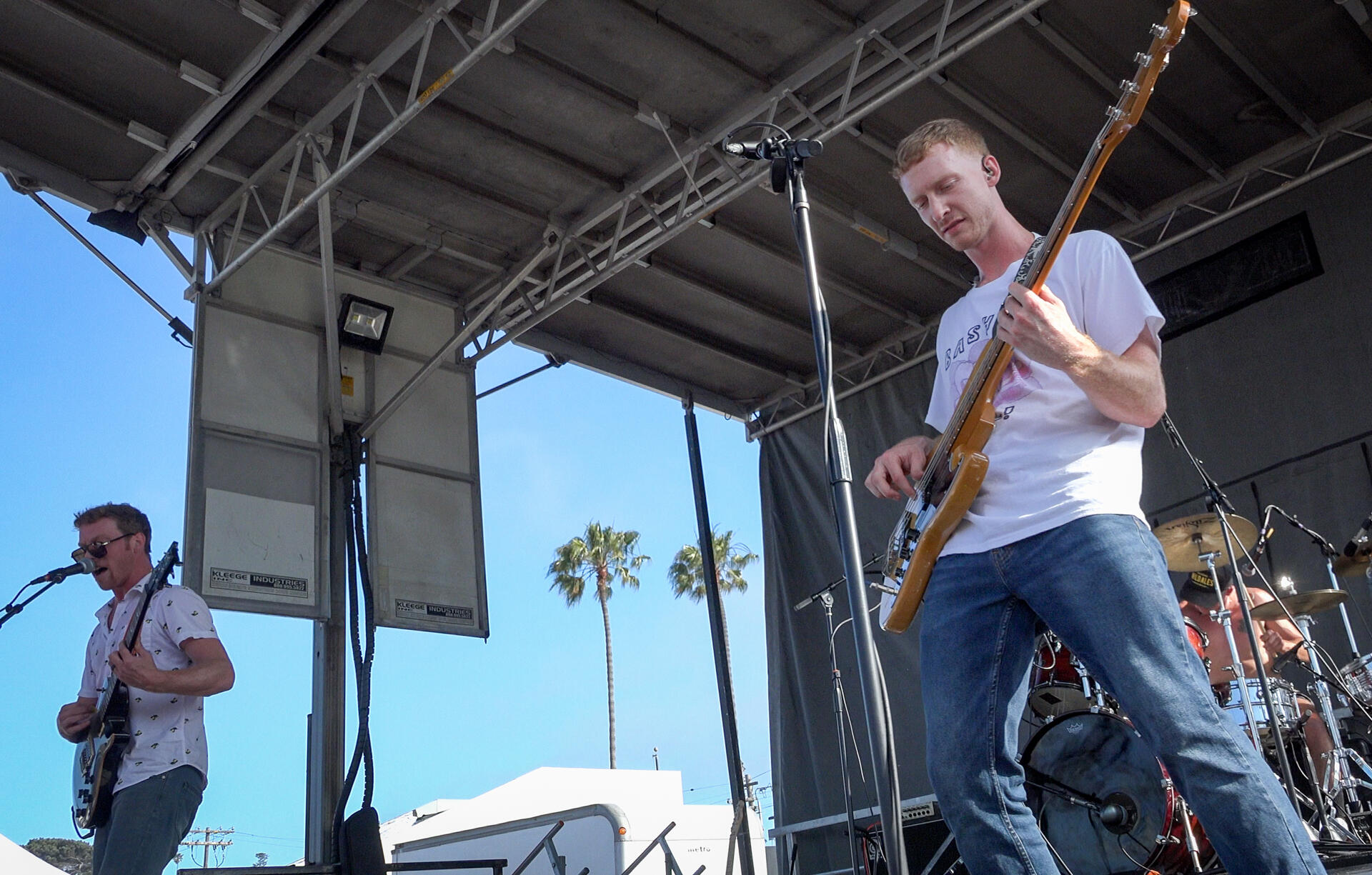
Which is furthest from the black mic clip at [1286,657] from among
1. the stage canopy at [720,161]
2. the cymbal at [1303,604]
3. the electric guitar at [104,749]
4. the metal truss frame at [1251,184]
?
the electric guitar at [104,749]

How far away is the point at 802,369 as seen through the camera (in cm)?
977

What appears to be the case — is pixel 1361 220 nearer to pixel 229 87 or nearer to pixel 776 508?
pixel 776 508

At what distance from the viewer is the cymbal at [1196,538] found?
4920 mm

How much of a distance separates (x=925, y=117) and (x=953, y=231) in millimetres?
5220

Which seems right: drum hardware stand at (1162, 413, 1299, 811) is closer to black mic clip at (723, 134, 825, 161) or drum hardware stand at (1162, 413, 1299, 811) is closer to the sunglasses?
black mic clip at (723, 134, 825, 161)

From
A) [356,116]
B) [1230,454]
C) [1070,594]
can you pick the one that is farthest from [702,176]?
[1070,594]

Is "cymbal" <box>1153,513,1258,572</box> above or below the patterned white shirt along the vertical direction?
above

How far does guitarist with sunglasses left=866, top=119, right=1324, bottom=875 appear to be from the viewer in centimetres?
154

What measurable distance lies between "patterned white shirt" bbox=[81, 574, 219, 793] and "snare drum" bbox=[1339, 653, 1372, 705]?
182 inches

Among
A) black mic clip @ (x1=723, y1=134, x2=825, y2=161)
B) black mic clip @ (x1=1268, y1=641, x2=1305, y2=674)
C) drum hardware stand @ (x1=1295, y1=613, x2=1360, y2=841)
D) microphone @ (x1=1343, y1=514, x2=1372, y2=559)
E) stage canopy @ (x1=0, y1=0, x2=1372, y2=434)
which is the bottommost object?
drum hardware stand @ (x1=1295, y1=613, x2=1360, y2=841)

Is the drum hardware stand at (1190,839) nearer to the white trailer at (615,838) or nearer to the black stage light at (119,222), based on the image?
the white trailer at (615,838)

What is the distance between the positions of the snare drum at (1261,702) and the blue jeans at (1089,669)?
9.59 ft

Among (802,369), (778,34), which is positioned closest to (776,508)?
(802,369)

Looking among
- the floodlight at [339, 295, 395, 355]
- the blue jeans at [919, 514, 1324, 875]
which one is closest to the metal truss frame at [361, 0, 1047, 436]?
the floodlight at [339, 295, 395, 355]
